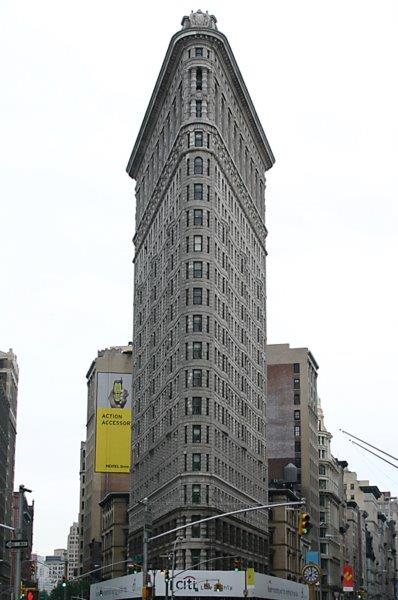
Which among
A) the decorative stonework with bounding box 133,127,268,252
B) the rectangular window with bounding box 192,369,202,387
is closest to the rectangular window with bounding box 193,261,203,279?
the rectangular window with bounding box 192,369,202,387

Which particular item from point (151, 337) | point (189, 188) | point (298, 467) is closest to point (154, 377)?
point (151, 337)

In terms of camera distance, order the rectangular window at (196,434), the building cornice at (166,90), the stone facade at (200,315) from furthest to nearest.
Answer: the building cornice at (166,90) < the stone facade at (200,315) < the rectangular window at (196,434)

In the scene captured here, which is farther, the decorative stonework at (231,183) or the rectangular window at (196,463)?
the decorative stonework at (231,183)

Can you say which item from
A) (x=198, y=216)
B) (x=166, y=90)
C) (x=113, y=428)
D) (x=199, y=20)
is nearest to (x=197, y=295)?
(x=198, y=216)

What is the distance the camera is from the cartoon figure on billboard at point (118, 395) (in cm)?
17188

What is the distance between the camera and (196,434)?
119000mm

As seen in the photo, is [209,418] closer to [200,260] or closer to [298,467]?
[200,260]

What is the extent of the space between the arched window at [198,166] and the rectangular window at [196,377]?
990 inches

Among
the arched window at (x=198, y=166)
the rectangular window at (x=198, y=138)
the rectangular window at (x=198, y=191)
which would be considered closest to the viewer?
the rectangular window at (x=198, y=191)

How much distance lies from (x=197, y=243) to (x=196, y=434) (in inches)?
925

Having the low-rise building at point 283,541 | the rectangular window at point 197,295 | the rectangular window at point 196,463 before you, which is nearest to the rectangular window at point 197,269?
the rectangular window at point 197,295

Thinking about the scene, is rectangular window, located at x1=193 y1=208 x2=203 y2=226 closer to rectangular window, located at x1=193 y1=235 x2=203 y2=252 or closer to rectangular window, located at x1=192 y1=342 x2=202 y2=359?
rectangular window, located at x1=193 y1=235 x2=203 y2=252

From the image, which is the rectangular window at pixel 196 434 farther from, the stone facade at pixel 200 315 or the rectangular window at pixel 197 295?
the rectangular window at pixel 197 295

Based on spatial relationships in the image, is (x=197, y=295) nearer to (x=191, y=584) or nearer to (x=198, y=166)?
(x=198, y=166)
